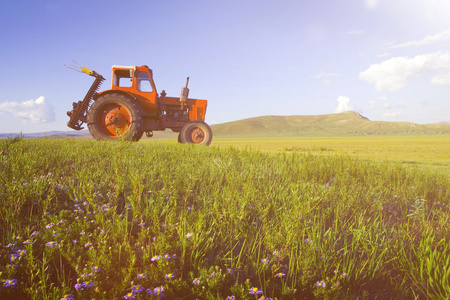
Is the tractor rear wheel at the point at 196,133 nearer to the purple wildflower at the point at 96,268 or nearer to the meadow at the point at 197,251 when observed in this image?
the meadow at the point at 197,251

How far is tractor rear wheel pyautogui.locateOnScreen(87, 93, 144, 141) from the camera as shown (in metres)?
9.41

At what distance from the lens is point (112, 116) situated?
31.7 feet

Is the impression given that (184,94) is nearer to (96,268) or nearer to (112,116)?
(112,116)

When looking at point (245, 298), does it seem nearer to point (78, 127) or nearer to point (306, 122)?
point (78, 127)

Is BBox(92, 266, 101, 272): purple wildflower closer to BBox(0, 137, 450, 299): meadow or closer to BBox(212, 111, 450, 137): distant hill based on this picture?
BBox(0, 137, 450, 299): meadow

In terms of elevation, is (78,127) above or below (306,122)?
below

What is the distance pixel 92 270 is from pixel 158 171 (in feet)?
8.50

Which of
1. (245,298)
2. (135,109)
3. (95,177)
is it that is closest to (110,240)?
(245,298)

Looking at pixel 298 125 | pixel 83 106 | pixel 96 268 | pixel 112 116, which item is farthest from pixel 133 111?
pixel 298 125

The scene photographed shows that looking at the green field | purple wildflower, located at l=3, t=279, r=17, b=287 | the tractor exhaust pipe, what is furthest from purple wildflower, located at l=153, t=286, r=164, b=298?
the tractor exhaust pipe

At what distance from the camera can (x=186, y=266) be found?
83.7 inches

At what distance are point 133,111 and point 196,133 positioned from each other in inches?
105

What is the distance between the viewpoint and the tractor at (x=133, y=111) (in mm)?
9461

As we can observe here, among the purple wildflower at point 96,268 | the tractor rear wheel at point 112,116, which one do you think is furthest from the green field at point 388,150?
the purple wildflower at point 96,268
